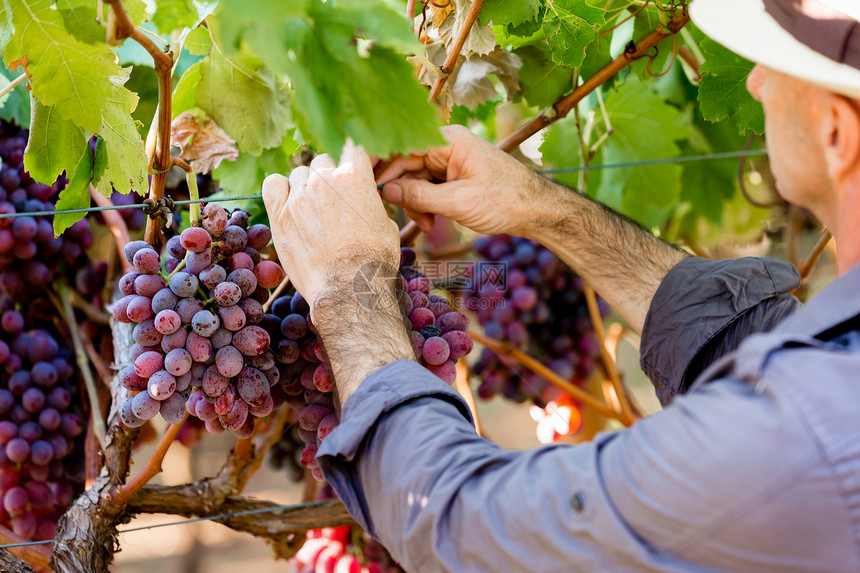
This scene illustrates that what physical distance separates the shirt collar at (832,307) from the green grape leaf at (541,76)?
69 cm

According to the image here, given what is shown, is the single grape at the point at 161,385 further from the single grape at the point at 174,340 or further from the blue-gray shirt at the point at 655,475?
the blue-gray shirt at the point at 655,475

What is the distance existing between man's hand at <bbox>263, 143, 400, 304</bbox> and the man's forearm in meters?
0.34

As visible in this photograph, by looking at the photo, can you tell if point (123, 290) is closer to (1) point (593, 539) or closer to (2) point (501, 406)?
(1) point (593, 539)

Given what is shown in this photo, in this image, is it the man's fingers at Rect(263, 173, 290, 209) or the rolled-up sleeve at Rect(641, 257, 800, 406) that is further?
the rolled-up sleeve at Rect(641, 257, 800, 406)

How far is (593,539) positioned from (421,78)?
64 centimetres

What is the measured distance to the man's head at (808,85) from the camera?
0.60m

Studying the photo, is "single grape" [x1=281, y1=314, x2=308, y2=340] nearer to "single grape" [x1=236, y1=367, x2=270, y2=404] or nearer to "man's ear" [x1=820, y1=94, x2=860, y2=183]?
"single grape" [x1=236, y1=367, x2=270, y2=404]

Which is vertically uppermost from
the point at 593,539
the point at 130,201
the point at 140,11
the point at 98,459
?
the point at 140,11

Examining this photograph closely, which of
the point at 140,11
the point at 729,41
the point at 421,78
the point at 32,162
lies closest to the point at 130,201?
the point at 32,162

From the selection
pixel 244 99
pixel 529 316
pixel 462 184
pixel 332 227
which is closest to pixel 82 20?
pixel 244 99

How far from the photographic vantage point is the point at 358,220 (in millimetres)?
798

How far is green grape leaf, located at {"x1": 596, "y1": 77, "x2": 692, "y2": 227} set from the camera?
144cm

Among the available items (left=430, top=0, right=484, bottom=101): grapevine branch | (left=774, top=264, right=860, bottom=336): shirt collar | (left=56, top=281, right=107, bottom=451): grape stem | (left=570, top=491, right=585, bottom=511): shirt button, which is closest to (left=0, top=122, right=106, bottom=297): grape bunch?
(left=56, top=281, right=107, bottom=451): grape stem

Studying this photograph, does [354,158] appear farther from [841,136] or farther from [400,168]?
[841,136]
